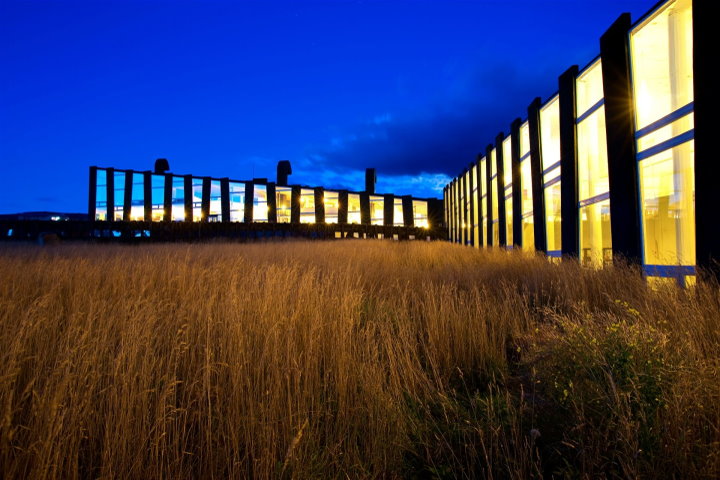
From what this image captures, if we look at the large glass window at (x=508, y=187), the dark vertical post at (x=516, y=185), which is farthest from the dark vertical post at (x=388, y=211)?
the dark vertical post at (x=516, y=185)

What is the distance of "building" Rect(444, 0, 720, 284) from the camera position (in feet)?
19.5

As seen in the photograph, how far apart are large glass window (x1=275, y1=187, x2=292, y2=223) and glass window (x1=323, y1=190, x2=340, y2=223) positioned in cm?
317

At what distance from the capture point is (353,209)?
35719 millimetres

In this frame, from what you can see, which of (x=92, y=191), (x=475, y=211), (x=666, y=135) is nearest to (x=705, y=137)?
(x=666, y=135)

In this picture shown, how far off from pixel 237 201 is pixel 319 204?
6.59 meters

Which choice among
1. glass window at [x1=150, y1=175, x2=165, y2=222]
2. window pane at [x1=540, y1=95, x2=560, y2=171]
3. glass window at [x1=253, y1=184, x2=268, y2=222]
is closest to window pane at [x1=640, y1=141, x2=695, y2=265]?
window pane at [x1=540, y1=95, x2=560, y2=171]

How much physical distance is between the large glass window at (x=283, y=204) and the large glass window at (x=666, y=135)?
28.2 m

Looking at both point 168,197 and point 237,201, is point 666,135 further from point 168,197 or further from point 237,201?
point 168,197

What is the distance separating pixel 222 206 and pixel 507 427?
32.3 meters

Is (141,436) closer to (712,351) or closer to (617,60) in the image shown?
(712,351)

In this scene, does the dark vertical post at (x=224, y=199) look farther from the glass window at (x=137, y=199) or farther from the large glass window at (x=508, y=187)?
the large glass window at (x=508, y=187)

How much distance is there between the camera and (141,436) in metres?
2.17

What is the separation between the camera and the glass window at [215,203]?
3247 centimetres

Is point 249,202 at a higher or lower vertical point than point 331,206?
higher
